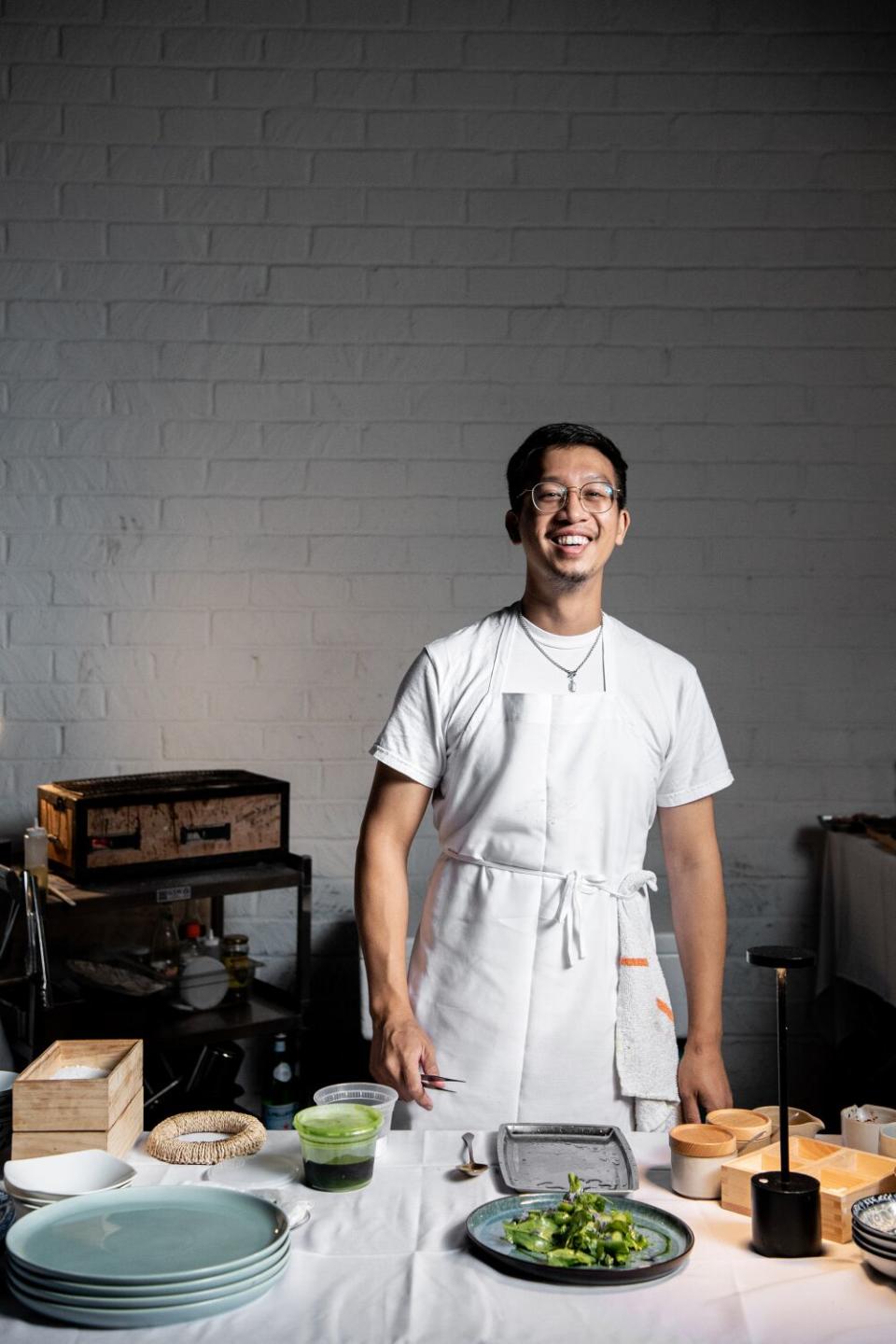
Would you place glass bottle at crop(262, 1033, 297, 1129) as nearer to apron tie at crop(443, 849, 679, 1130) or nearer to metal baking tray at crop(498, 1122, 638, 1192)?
apron tie at crop(443, 849, 679, 1130)

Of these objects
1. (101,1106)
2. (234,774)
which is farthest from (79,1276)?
(234,774)

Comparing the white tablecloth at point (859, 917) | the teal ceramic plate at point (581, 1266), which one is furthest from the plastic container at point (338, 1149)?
the white tablecloth at point (859, 917)

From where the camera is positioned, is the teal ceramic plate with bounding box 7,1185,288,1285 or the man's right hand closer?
the teal ceramic plate with bounding box 7,1185,288,1285

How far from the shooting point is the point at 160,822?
2936 mm

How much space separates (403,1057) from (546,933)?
0.34 m

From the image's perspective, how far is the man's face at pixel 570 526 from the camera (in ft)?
7.05

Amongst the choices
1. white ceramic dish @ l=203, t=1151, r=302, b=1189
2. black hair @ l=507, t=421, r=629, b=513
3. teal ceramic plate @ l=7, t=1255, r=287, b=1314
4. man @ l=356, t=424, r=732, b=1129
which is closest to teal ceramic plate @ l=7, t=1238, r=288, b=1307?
teal ceramic plate @ l=7, t=1255, r=287, b=1314

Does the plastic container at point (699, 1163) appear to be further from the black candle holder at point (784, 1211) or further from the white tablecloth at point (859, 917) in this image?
the white tablecloth at point (859, 917)

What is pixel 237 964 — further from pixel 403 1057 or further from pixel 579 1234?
pixel 579 1234

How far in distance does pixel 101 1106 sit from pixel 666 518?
7.98 ft

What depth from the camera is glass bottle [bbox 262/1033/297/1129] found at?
3.18 metres

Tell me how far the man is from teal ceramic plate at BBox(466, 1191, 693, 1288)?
2.13 feet

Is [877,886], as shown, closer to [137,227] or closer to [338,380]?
[338,380]

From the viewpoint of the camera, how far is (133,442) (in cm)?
347
